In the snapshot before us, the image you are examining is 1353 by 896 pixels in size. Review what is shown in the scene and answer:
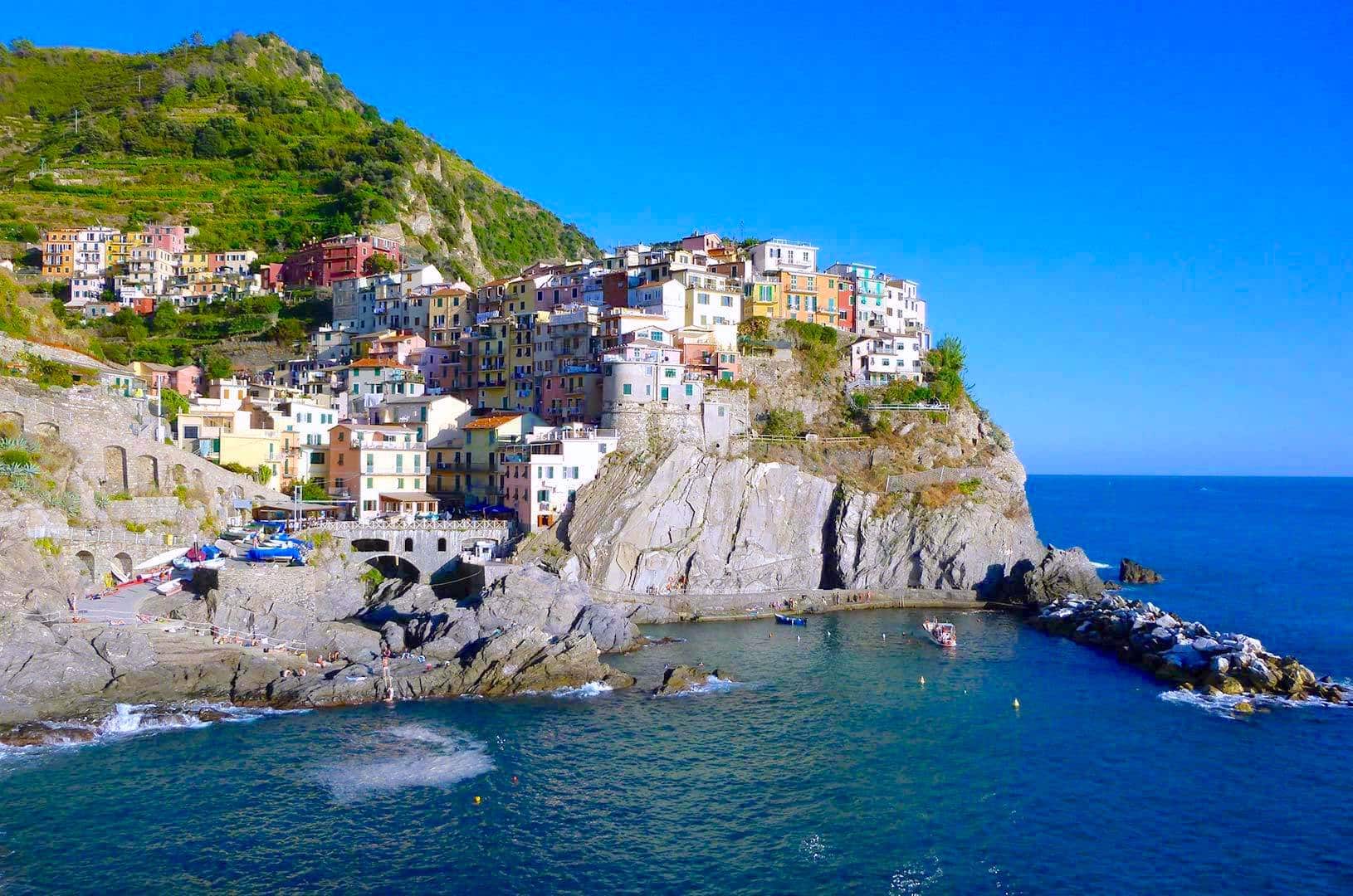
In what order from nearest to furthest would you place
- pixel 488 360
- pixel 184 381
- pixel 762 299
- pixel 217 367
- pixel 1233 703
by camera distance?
pixel 1233 703 → pixel 184 381 → pixel 488 360 → pixel 762 299 → pixel 217 367

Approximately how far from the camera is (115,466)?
53656 millimetres

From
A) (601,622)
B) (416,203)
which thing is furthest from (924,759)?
(416,203)

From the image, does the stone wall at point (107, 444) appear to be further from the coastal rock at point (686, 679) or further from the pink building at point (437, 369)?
the coastal rock at point (686, 679)

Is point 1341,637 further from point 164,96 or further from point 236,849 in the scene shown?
point 164,96

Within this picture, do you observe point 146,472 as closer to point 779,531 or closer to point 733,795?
point 779,531

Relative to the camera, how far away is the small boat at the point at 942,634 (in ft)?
183

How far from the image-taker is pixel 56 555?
4625 centimetres

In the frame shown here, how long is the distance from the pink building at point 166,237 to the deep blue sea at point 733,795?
86755 mm

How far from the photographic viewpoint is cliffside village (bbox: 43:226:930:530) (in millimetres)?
65125

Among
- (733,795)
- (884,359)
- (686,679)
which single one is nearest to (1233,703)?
(686,679)

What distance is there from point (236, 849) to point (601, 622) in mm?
24504

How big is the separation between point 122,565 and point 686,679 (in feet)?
89.8

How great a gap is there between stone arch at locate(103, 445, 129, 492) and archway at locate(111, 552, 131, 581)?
17.5 ft

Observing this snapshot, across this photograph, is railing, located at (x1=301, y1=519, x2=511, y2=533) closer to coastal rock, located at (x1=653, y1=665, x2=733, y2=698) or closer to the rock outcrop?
the rock outcrop
